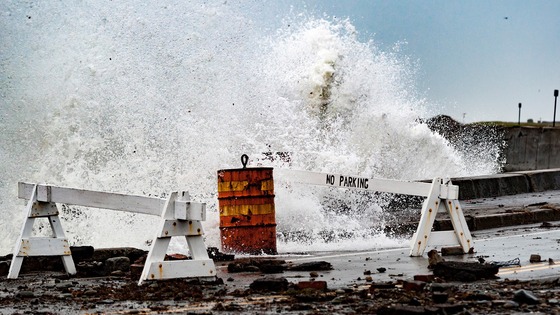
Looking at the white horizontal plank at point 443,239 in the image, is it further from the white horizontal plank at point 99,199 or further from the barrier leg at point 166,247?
the white horizontal plank at point 99,199

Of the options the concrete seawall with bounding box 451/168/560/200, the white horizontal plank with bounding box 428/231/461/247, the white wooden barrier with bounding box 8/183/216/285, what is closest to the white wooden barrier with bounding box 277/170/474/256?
the white horizontal plank with bounding box 428/231/461/247

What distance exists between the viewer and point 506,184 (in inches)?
1002

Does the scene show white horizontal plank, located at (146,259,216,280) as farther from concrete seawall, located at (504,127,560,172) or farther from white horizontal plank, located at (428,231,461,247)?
concrete seawall, located at (504,127,560,172)

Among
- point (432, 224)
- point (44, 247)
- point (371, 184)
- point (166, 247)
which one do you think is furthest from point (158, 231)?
point (371, 184)

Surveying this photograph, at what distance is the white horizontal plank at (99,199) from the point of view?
439 inches

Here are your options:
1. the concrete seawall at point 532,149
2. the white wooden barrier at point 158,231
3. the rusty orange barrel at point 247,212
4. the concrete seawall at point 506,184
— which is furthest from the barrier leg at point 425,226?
the concrete seawall at point 532,149

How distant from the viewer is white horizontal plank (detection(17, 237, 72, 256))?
39.5ft

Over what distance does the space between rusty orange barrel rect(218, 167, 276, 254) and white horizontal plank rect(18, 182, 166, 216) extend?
3.50m

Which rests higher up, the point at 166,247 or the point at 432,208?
the point at 432,208

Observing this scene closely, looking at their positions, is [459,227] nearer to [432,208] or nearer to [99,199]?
[432,208]

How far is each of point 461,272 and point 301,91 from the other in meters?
22.0

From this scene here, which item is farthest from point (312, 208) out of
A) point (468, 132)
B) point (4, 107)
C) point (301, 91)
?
point (468, 132)

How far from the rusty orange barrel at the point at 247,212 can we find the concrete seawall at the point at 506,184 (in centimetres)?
914

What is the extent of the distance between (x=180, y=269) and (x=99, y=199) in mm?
1518
